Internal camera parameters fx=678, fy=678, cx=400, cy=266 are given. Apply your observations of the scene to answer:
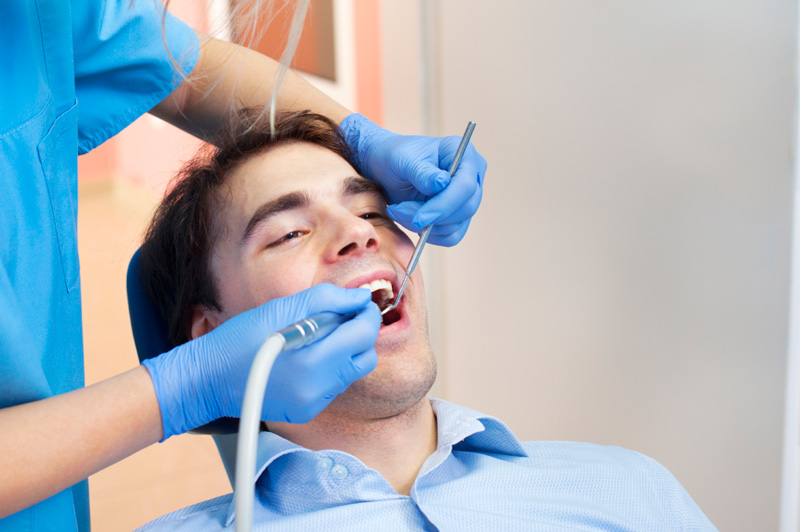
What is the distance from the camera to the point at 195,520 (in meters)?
1.06

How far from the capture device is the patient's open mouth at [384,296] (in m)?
1.12

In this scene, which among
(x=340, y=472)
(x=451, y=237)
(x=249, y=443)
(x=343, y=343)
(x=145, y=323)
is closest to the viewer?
(x=249, y=443)

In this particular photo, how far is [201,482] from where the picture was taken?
8.12 ft

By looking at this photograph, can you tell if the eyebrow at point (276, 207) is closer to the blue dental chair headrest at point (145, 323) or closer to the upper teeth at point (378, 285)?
the upper teeth at point (378, 285)

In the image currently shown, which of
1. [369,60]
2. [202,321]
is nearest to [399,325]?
[202,321]

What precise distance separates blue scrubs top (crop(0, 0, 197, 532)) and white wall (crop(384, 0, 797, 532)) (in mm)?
1286

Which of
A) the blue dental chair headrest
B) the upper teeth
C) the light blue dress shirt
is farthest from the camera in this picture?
the blue dental chair headrest

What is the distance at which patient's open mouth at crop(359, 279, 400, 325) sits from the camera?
112 centimetres

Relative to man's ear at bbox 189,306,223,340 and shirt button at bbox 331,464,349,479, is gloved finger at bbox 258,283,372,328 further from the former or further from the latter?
man's ear at bbox 189,306,223,340

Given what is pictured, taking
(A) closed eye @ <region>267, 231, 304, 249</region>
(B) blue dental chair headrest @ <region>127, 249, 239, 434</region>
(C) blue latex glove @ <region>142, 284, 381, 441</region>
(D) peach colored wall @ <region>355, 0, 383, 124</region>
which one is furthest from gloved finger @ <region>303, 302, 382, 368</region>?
(D) peach colored wall @ <region>355, 0, 383, 124</region>

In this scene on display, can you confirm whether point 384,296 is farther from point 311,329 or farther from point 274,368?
point 311,329

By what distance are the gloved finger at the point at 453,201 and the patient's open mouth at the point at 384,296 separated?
0.37 ft

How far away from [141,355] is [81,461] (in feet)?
2.13

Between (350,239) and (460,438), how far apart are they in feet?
1.26
